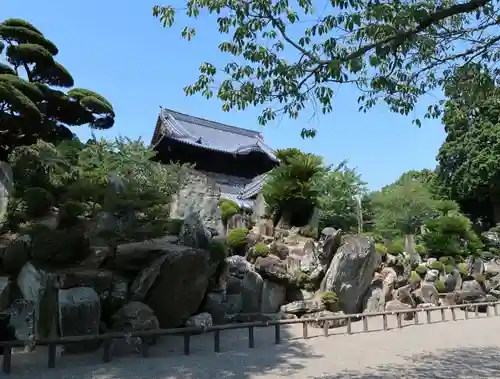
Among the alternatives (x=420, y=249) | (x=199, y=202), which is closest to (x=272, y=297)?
(x=199, y=202)

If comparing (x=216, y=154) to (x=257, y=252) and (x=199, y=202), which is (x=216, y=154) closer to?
(x=199, y=202)

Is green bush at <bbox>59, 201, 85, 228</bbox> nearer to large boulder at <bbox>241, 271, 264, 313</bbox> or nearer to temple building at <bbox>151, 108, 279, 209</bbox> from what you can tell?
large boulder at <bbox>241, 271, 264, 313</bbox>

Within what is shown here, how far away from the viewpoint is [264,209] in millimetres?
17406

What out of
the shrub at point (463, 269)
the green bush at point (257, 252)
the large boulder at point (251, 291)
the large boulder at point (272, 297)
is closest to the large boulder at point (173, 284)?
the large boulder at point (251, 291)

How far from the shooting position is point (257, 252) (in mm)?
13398

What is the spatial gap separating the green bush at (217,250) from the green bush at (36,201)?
4512mm

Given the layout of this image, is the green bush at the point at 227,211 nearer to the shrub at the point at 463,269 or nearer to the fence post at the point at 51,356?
the shrub at the point at 463,269

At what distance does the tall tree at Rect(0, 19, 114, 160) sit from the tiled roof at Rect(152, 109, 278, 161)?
5686 millimetres

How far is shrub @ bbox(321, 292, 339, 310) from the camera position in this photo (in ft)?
Result: 40.0

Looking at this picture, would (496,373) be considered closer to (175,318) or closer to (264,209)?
(175,318)

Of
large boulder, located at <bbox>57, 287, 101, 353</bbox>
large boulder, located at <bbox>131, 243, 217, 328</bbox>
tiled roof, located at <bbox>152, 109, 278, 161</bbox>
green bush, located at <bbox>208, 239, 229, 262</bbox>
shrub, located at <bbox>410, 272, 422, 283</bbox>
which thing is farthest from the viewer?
tiled roof, located at <bbox>152, 109, 278, 161</bbox>

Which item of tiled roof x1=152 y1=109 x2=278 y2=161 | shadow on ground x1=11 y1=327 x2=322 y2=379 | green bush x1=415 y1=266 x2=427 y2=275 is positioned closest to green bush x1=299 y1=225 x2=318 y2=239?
green bush x1=415 y1=266 x2=427 y2=275

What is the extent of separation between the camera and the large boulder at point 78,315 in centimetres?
715

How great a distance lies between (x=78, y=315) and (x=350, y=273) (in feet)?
26.8
